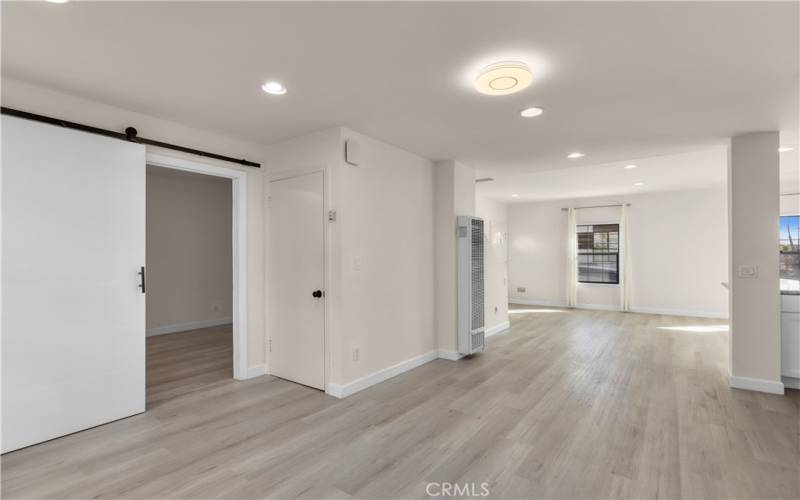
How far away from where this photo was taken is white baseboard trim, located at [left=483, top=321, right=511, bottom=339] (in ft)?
19.8

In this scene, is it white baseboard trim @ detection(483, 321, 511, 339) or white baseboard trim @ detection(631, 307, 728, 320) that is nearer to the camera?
white baseboard trim @ detection(483, 321, 511, 339)

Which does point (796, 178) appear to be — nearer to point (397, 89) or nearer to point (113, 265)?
point (397, 89)

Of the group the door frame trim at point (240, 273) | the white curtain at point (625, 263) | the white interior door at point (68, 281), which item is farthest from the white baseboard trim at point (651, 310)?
the white interior door at point (68, 281)

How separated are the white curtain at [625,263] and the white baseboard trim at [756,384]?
15.3 feet

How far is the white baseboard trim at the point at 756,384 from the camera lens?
3551 mm

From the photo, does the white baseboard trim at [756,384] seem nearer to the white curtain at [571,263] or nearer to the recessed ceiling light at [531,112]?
the recessed ceiling light at [531,112]

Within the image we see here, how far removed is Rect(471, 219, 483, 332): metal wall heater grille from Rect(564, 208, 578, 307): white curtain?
463cm

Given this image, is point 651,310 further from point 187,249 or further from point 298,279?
point 187,249

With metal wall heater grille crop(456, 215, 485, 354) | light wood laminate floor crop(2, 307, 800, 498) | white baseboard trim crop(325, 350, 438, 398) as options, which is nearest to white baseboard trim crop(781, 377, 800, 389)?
light wood laminate floor crop(2, 307, 800, 498)

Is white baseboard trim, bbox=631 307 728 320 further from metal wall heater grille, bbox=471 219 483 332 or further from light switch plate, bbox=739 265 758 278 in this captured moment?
metal wall heater grille, bbox=471 219 483 332

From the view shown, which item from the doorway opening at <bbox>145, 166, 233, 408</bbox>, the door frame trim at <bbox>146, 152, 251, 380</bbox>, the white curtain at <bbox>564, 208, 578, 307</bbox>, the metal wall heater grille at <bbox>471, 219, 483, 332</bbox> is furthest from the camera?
the white curtain at <bbox>564, 208, 578, 307</bbox>

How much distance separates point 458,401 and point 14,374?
10.4 feet

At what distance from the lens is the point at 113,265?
116 inches

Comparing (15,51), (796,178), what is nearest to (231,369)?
(15,51)
